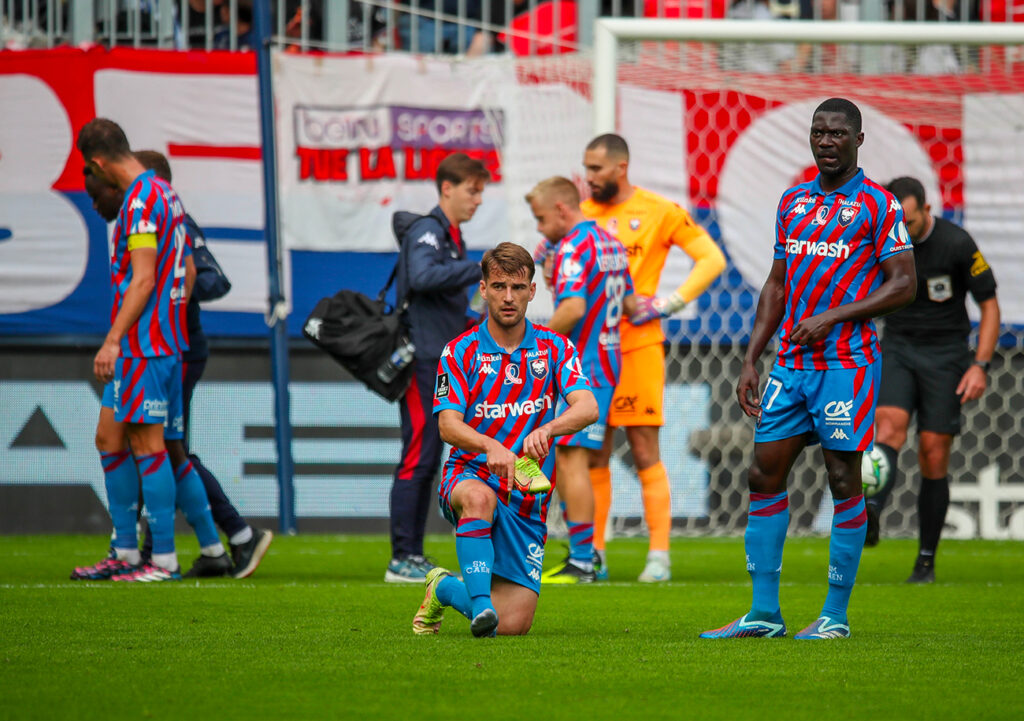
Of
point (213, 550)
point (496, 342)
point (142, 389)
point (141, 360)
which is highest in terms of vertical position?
point (496, 342)

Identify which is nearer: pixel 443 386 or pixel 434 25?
pixel 443 386

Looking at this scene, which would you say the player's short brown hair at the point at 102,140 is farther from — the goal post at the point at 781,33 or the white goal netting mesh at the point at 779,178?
the white goal netting mesh at the point at 779,178

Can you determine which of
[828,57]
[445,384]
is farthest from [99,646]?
[828,57]

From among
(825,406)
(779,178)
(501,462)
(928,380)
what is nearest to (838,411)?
(825,406)

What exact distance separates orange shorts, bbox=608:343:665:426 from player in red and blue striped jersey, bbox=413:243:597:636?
7.84 ft

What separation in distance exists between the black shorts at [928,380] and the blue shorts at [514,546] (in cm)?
326

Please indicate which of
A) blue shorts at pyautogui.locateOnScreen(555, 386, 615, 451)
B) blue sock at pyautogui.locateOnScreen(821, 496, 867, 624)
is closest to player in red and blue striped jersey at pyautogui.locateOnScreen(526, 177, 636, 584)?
blue shorts at pyautogui.locateOnScreen(555, 386, 615, 451)

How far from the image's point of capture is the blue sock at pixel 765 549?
4.71m

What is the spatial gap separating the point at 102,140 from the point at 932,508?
456 cm

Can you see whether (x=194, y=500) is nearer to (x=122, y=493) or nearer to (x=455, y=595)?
(x=122, y=493)

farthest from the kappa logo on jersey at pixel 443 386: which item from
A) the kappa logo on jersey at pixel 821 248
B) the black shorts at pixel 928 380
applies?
the black shorts at pixel 928 380

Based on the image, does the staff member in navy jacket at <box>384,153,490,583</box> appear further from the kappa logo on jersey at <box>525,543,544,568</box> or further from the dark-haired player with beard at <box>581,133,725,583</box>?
the kappa logo on jersey at <box>525,543,544,568</box>

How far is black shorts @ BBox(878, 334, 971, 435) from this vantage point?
7.38 meters

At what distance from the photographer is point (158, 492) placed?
6586mm
